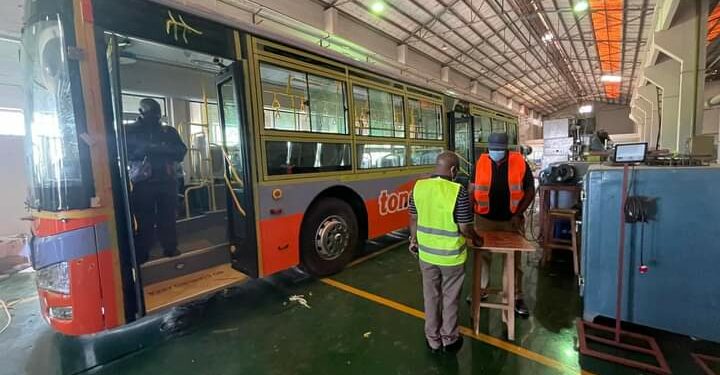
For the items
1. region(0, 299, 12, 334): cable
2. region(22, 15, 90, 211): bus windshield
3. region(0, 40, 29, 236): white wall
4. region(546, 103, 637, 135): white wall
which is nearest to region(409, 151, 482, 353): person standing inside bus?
region(22, 15, 90, 211): bus windshield

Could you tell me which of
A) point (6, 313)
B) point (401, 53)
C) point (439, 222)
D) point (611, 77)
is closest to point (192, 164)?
point (6, 313)

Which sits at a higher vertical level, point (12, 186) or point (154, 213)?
point (12, 186)

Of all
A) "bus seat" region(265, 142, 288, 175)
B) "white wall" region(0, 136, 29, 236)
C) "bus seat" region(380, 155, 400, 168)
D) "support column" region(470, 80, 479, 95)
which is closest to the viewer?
"bus seat" region(265, 142, 288, 175)

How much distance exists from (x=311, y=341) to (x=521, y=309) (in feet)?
6.77

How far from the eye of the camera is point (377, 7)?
8086 mm

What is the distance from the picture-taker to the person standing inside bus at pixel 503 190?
9.64ft

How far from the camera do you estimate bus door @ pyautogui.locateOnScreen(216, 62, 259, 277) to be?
300 cm

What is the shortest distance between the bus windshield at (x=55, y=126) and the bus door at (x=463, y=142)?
18.5 feet

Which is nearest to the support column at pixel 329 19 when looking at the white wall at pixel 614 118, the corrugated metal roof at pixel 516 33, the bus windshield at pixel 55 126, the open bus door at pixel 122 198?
the corrugated metal roof at pixel 516 33

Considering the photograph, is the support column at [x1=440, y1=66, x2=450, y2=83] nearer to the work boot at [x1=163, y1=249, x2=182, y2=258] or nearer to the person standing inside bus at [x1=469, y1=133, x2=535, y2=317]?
the person standing inside bus at [x1=469, y1=133, x2=535, y2=317]

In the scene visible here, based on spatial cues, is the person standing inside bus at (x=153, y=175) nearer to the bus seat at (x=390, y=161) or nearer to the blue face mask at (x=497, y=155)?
the bus seat at (x=390, y=161)

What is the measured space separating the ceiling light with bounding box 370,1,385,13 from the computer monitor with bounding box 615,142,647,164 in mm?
6982

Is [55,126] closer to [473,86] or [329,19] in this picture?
[329,19]

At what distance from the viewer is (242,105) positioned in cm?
299
